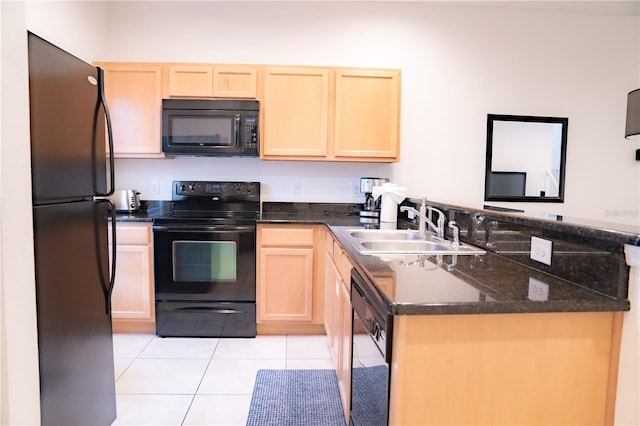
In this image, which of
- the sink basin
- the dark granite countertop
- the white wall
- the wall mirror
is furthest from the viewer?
the wall mirror

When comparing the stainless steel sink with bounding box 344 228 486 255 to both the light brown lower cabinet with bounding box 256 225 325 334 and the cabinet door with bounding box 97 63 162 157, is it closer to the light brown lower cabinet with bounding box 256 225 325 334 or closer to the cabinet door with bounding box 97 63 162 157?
the light brown lower cabinet with bounding box 256 225 325 334

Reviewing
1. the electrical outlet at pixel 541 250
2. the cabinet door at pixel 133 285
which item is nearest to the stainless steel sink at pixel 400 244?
the electrical outlet at pixel 541 250

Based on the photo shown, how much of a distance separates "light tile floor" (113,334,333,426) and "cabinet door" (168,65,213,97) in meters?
1.87

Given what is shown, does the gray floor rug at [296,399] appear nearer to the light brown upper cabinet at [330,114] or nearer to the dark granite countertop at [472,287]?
the dark granite countertop at [472,287]

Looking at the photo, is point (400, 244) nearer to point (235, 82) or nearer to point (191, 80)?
point (235, 82)

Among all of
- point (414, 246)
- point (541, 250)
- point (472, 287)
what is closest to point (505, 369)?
point (472, 287)

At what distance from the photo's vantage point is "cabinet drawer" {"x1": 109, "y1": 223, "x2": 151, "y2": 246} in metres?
2.69

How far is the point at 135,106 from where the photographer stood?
2.86 m

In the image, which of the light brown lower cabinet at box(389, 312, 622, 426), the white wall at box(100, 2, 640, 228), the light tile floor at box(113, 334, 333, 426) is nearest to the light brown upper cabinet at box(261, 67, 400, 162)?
the white wall at box(100, 2, 640, 228)

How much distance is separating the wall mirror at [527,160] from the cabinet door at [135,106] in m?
2.86

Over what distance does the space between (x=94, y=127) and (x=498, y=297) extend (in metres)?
1.64

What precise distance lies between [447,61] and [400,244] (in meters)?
2.09

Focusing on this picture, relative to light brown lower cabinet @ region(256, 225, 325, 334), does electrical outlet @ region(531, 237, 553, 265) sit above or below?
above

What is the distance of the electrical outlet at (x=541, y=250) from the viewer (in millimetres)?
1242
